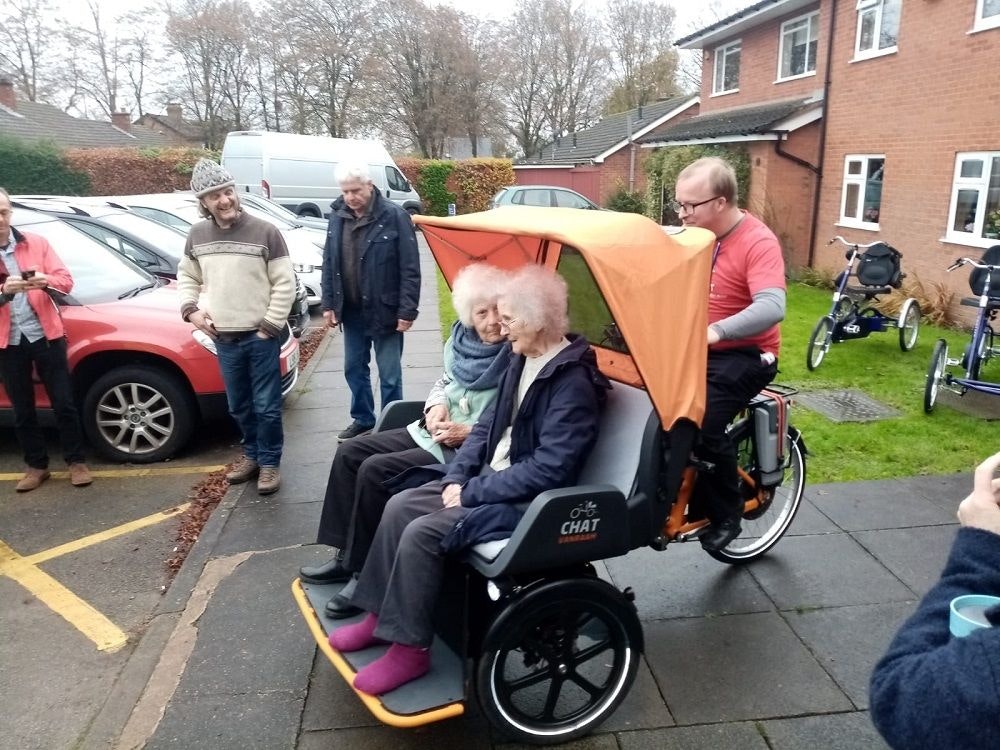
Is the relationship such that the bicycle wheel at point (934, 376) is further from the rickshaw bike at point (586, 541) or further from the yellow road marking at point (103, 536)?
the yellow road marking at point (103, 536)

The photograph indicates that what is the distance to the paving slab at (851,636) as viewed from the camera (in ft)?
9.81

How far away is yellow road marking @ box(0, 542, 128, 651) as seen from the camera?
3533mm

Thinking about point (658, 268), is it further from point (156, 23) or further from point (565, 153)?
point (156, 23)

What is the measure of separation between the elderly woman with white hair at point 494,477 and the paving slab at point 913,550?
80.2 inches

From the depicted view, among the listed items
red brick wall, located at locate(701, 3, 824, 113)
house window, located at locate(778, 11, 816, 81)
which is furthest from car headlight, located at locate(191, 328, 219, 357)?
house window, located at locate(778, 11, 816, 81)

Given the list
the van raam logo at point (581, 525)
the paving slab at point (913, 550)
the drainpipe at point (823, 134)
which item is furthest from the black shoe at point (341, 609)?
the drainpipe at point (823, 134)

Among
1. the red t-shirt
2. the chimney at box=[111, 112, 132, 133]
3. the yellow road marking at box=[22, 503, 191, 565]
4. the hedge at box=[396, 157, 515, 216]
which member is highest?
the chimney at box=[111, 112, 132, 133]

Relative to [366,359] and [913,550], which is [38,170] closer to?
[366,359]

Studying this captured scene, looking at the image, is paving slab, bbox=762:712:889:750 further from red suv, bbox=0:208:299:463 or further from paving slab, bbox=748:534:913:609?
red suv, bbox=0:208:299:463

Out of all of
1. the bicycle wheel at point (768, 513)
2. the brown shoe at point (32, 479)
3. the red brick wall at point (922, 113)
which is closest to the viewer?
the bicycle wheel at point (768, 513)

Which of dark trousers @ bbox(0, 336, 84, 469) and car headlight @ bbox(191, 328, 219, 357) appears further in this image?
car headlight @ bbox(191, 328, 219, 357)

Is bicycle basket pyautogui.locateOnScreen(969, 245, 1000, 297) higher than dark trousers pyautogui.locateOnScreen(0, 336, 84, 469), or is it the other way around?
bicycle basket pyautogui.locateOnScreen(969, 245, 1000, 297)

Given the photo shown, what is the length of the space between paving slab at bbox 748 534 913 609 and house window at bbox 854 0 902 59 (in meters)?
11.5

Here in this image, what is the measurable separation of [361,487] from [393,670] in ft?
2.60
